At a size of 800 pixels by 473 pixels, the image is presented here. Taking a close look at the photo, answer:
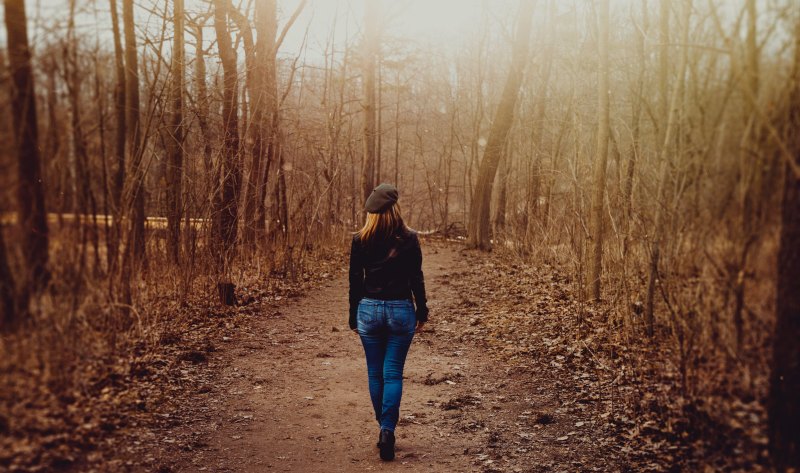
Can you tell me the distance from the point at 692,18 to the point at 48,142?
Result: 539 centimetres

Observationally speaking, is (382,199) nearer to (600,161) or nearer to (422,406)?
(422,406)

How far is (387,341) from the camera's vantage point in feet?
16.0

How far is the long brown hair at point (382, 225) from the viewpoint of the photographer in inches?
186

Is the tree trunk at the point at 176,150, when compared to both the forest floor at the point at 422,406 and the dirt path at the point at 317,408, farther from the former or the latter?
the dirt path at the point at 317,408

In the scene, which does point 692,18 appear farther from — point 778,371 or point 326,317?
point 326,317

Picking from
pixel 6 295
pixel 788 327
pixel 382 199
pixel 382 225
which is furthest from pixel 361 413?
pixel 788 327

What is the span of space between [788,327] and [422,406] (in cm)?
374

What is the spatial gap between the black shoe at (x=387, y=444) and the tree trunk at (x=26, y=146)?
2.72 metres

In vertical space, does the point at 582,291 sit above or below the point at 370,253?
below

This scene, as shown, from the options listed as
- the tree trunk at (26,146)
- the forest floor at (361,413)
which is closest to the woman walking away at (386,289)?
the forest floor at (361,413)

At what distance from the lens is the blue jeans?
186 inches

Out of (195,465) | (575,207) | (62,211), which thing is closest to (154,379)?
(195,465)

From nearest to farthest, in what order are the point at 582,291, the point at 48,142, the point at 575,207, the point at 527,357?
the point at 48,142
the point at 527,357
the point at 582,291
the point at 575,207

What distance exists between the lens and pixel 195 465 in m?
4.57
